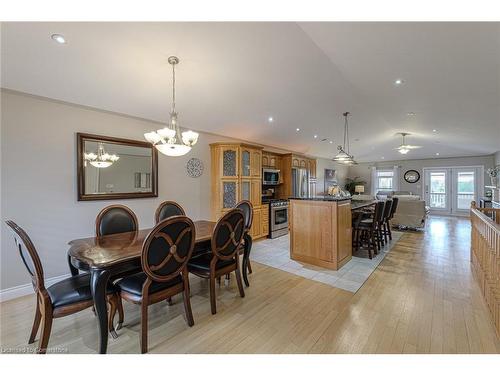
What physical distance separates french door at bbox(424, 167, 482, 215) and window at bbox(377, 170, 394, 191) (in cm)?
125

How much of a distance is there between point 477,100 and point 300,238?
3548 mm

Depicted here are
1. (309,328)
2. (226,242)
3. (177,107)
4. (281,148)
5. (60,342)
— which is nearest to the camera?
(60,342)

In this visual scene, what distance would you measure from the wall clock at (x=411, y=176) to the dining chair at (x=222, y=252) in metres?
10.3

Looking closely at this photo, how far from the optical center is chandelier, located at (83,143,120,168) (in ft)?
10.3

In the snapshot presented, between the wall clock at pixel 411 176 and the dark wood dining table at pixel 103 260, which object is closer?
the dark wood dining table at pixel 103 260

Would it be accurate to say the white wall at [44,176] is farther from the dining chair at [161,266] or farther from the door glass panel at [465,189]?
the door glass panel at [465,189]

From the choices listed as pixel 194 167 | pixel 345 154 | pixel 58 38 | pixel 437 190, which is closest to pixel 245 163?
pixel 194 167

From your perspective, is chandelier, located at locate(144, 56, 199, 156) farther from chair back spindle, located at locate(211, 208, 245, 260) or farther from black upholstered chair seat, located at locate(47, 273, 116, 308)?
black upholstered chair seat, located at locate(47, 273, 116, 308)

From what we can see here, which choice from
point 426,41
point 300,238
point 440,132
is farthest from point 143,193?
point 440,132

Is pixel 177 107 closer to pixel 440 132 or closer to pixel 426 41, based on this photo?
pixel 426 41

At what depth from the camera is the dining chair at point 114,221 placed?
2.59 metres

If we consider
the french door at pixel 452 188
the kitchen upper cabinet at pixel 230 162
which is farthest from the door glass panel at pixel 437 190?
the kitchen upper cabinet at pixel 230 162

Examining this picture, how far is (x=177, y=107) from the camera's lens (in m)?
3.68

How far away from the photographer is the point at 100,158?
3.24 m
